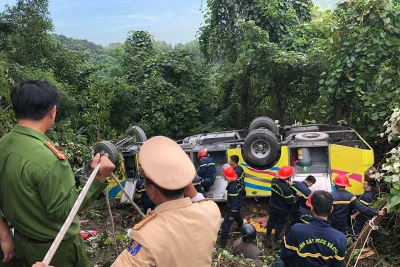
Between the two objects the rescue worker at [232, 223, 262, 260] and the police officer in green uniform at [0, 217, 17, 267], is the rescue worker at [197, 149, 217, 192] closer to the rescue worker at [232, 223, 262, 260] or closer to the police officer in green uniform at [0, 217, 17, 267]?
the rescue worker at [232, 223, 262, 260]

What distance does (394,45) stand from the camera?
23.4 ft

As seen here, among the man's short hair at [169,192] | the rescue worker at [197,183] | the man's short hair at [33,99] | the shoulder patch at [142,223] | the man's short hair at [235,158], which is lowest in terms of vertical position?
the rescue worker at [197,183]

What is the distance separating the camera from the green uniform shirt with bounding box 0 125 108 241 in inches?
74.6

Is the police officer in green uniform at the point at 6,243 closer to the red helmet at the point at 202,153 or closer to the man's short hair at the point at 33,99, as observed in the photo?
the man's short hair at the point at 33,99

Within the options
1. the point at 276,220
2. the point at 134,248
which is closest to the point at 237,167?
the point at 276,220

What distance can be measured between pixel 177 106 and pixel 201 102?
106cm

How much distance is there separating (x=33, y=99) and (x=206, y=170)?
4.84 m

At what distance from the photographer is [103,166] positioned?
2.02 metres

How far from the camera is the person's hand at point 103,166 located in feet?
6.62

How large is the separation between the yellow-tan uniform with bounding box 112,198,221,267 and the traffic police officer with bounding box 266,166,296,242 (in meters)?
4.18

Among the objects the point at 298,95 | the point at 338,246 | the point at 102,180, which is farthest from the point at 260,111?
the point at 102,180

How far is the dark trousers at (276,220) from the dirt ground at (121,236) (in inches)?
10.3

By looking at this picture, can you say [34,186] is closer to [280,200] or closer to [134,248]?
[134,248]

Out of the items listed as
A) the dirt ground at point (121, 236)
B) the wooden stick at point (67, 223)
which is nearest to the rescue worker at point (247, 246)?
the dirt ground at point (121, 236)
